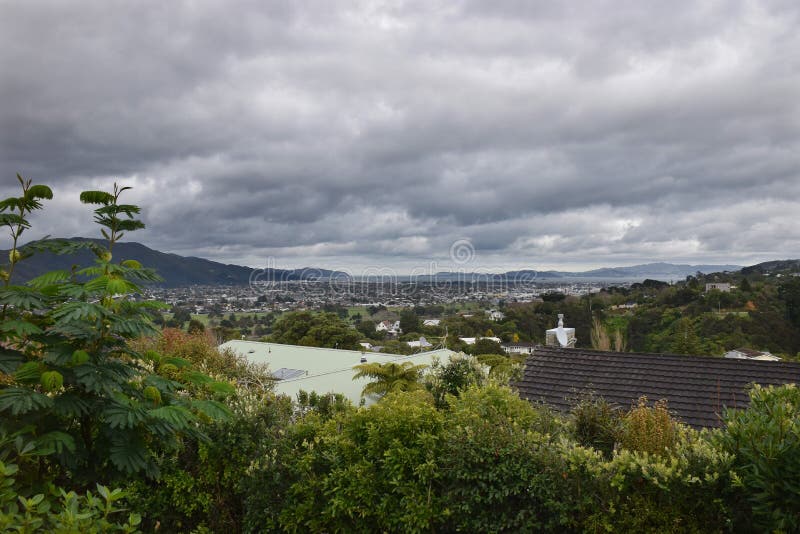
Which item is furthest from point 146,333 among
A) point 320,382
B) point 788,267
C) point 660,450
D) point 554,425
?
point 788,267

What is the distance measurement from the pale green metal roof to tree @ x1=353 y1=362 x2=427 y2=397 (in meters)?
0.60

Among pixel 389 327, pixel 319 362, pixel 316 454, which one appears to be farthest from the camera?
pixel 389 327

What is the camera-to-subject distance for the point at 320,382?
1775 centimetres

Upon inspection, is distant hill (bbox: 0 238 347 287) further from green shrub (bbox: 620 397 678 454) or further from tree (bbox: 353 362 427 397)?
green shrub (bbox: 620 397 678 454)

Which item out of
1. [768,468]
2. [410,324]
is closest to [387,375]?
[768,468]

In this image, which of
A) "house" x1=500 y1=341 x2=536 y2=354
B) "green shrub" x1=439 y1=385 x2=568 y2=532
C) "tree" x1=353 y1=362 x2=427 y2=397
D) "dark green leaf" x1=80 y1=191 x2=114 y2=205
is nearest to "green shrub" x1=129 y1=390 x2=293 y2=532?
"green shrub" x1=439 y1=385 x2=568 y2=532

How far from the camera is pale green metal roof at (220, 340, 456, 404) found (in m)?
17.1

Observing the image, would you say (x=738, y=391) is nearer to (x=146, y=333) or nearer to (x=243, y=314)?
(x=146, y=333)

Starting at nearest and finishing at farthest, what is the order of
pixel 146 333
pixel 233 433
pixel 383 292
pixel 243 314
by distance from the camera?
pixel 146 333
pixel 233 433
pixel 243 314
pixel 383 292

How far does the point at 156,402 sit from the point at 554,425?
307 centimetres

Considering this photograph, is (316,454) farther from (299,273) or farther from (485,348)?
(299,273)

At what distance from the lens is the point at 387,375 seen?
1709 centimetres

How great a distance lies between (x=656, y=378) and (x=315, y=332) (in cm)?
2775

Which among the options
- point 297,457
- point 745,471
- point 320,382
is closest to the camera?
point 745,471
